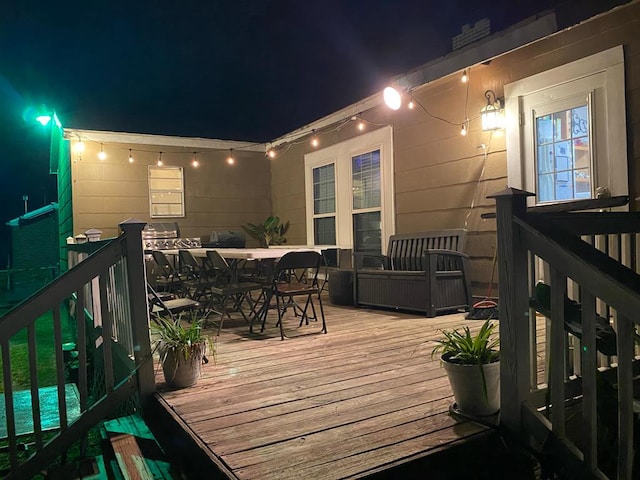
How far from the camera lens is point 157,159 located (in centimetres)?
830

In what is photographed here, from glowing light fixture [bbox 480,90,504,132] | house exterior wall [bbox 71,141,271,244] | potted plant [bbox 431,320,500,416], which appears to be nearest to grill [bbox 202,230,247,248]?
house exterior wall [bbox 71,141,271,244]

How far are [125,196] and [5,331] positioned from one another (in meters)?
6.04

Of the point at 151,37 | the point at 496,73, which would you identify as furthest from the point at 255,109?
the point at 496,73

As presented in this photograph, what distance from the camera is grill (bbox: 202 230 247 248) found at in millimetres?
8289

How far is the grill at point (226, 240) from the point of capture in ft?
27.2

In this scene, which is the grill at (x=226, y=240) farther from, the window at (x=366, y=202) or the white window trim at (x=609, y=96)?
the white window trim at (x=609, y=96)

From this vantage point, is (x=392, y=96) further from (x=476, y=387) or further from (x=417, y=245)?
(x=476, y=387)

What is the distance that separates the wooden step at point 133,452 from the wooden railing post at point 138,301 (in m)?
0.25

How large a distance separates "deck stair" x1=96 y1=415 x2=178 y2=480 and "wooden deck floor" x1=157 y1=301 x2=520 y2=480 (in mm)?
255

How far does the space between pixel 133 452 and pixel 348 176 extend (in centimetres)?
523

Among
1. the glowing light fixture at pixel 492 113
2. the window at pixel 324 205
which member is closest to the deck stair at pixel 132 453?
the glowing light fixture at pixel 492 113

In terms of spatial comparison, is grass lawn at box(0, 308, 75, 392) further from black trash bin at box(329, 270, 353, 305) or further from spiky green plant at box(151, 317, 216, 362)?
black trash bin at box(329, 270, 353, 305)

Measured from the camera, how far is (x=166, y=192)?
27.7ft

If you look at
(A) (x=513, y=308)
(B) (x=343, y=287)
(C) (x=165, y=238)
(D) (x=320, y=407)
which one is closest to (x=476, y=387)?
(A) (x=513, y=308)
